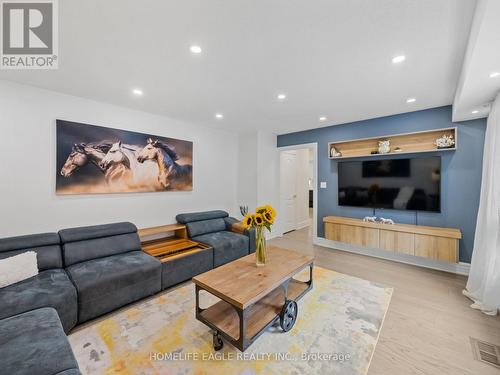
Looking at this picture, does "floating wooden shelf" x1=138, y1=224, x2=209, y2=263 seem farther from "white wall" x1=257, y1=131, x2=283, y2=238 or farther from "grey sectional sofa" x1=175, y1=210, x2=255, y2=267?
"white wall" x1=257, y1=131, x2=283, y2=238

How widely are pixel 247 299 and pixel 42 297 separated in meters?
1.78

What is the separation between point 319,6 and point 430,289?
3.45 meters

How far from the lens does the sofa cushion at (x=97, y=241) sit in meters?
2.53

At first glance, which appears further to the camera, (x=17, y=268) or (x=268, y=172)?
(x=268, y=172)

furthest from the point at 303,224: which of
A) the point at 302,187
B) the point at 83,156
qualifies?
the point at 83,156

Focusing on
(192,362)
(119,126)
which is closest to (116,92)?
(119,126)

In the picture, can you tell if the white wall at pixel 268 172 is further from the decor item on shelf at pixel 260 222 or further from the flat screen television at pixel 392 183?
the decor item on shelf at pixel 260 222

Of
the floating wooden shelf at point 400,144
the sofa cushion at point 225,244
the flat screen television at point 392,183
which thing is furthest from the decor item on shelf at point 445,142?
the sofa cushion at point 225,244

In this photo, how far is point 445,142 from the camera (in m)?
3.28

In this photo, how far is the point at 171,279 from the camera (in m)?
2.76

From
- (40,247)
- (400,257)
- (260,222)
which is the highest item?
(260,222)

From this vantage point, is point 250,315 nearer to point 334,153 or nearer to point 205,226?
point 205,226

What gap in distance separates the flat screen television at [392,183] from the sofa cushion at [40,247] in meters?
4.55

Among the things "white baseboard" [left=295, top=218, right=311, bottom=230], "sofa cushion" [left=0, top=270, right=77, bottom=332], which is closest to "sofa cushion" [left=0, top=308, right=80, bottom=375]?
"sofa cushion" [left=0, top=270, right=77, bottom=332]
